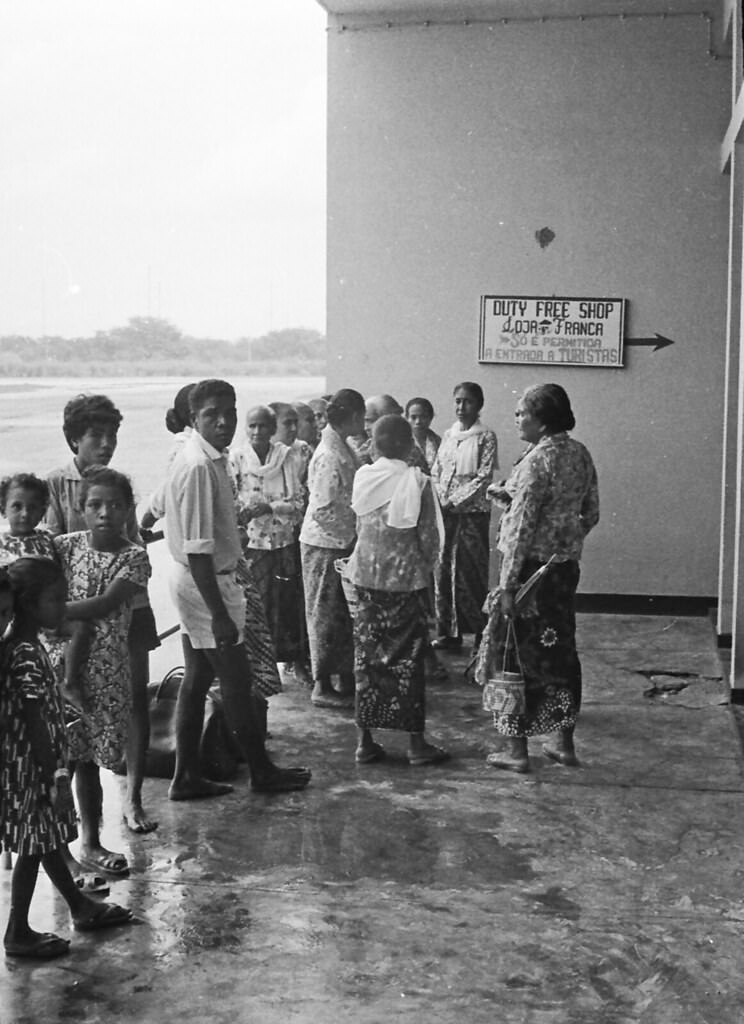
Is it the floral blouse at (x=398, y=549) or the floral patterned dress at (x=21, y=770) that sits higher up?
the floral blouse at (x=398, y=549)

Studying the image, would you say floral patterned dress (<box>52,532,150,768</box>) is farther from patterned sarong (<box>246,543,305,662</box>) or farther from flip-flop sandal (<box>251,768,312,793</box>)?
patterned sarong (<box>246,543,305,662</box>)

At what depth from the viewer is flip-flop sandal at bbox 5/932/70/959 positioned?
3539mm

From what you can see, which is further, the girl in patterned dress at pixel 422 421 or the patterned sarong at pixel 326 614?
the girl in patterned dress at pixel 422 421

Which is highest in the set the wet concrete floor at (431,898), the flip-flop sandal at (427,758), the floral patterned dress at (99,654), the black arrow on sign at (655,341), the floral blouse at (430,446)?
the black arrow on sign at (655,341)

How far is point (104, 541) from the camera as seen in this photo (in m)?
4.04

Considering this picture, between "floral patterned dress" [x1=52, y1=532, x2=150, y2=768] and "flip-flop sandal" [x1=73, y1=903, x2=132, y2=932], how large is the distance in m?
0.46

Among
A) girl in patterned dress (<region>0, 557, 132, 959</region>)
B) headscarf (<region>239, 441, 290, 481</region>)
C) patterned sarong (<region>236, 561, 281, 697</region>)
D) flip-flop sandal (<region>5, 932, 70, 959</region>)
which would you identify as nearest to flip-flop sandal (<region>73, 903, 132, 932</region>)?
flip-flop sandal (<region>5, 932, 70, 959</region>)

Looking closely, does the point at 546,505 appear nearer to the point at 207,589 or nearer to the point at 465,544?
the point at 207,589

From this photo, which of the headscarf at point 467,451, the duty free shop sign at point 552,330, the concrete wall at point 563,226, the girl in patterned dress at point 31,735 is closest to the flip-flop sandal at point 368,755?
the girl in patterned dress at point 31,735

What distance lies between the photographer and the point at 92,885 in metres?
3.98

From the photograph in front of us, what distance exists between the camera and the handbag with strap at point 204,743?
5.11m

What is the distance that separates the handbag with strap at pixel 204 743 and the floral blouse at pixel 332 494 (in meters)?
1.13

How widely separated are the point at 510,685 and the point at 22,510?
2202 millimetres

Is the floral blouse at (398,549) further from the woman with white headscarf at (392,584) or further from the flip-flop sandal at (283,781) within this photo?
the flip-flop sandal at (283,781)
